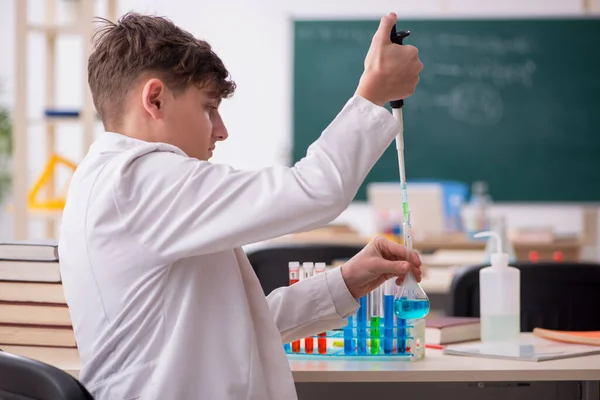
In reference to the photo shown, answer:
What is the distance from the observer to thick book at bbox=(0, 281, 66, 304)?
151cm

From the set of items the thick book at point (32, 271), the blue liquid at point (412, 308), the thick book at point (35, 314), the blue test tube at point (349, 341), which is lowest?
the blue test tube at point (349, 341)

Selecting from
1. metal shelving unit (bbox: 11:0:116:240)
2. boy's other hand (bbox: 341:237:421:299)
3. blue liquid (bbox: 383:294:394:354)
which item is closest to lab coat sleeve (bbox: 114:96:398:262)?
boy's other hand (bbox: 341:237:421:299)

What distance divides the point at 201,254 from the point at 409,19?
5068 millimetres

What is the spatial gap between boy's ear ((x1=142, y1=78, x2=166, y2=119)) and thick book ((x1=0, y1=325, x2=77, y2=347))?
56 centimetres

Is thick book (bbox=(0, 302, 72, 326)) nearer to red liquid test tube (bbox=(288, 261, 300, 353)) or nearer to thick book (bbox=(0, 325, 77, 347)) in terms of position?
thick book (bbox=(0, 325, 77, 347))

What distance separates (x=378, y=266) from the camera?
4.44 feet

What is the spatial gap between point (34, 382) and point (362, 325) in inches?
28.1

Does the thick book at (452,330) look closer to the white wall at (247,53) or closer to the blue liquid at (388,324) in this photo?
the blue liquid at (388,324)

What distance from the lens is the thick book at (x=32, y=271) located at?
1.50 meters

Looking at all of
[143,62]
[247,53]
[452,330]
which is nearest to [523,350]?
[452,330]

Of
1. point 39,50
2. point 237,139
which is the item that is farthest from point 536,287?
point 39,50

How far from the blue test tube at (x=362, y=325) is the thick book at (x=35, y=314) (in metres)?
0.53

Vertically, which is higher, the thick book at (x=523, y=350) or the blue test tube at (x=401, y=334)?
the blue test tube at (x=401, y=334)

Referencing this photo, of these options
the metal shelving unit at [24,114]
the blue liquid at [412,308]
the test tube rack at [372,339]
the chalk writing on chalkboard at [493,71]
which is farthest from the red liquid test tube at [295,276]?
the chalk writing on chalkboard at [493,71]
